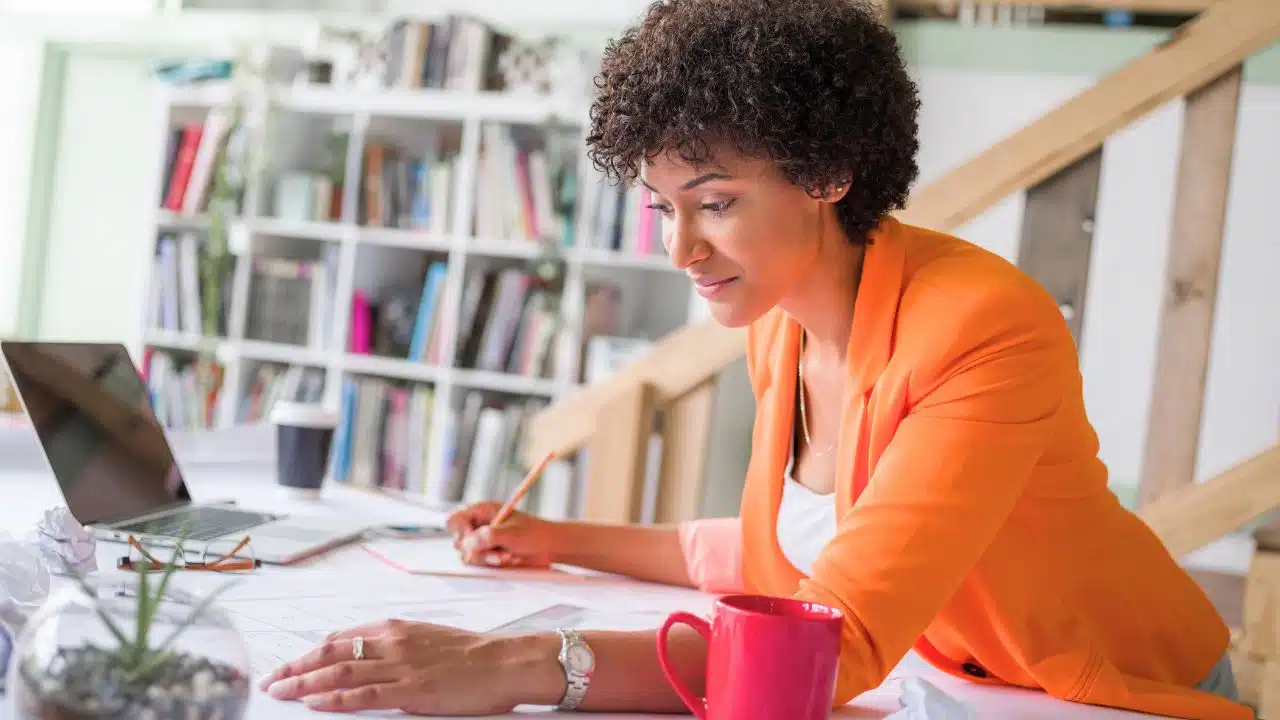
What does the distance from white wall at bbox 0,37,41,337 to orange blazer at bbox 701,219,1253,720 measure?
4.48m

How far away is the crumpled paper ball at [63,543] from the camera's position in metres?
1.03

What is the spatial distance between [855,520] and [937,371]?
0.16 meters

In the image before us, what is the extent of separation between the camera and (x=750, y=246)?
1.16m

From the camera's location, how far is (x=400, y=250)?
4238 millimetres

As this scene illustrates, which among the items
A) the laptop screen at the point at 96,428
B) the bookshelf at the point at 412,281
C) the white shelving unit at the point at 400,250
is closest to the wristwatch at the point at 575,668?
the laptop screen at the point at 96,428

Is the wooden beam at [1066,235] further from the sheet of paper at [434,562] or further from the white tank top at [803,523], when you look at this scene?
the sheet of paper at [434,562]

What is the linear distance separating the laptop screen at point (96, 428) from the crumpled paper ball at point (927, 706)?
793 millimetres

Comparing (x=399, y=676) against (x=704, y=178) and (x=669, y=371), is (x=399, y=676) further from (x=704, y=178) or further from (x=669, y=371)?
(x=669, y=371)

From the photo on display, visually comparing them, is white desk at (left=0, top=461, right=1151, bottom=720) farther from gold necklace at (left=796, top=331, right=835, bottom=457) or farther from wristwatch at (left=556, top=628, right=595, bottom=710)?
gold necklace at (left=796, top=331, right=835, bottom=457)

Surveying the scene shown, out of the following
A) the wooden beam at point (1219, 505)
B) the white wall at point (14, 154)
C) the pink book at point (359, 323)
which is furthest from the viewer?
the white wall at point (14, 154)

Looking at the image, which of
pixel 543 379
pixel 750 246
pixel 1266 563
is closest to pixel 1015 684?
pixel 750 246

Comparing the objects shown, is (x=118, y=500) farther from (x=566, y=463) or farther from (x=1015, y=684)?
(x=566, y=463)

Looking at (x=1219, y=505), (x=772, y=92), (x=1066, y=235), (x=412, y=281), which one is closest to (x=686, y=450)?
(x=1066, y=235)

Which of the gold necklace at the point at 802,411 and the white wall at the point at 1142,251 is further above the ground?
the white wall at the point at 1142,251
